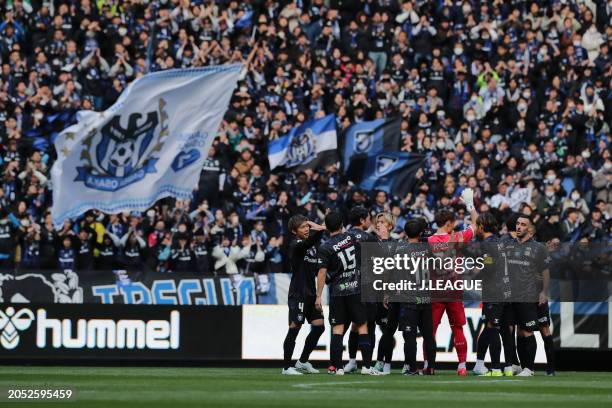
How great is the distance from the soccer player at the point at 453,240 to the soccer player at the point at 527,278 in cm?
63

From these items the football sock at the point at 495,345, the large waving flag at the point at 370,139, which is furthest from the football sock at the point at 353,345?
the large waving flag at the point at 370,139

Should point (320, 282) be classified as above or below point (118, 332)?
above

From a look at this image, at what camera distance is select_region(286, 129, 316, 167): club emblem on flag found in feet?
96.0

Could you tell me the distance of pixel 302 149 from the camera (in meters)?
29.3

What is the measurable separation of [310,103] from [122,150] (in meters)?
6.48

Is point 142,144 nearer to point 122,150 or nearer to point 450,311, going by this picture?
point 122,150

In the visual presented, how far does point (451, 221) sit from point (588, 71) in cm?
1559

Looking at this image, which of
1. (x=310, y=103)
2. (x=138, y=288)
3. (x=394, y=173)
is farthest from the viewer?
(x=310, y=103)

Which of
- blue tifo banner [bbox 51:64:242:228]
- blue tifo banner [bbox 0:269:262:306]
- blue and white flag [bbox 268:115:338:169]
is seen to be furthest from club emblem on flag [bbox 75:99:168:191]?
blue and white flag [bbox 268:115:338:169]

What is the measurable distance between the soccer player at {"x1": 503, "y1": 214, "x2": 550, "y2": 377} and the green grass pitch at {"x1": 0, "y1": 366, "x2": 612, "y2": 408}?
575 mm

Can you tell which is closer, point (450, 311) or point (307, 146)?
point (450, 311)

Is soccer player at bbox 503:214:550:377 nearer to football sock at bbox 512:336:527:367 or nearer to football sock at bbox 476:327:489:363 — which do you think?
football sock at bbox 512:336:527:367

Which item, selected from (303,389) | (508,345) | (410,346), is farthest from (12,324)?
(303,389)

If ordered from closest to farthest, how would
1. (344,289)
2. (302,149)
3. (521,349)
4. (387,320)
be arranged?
(344,289) → (521,349) → (387,320) → (302,149)
